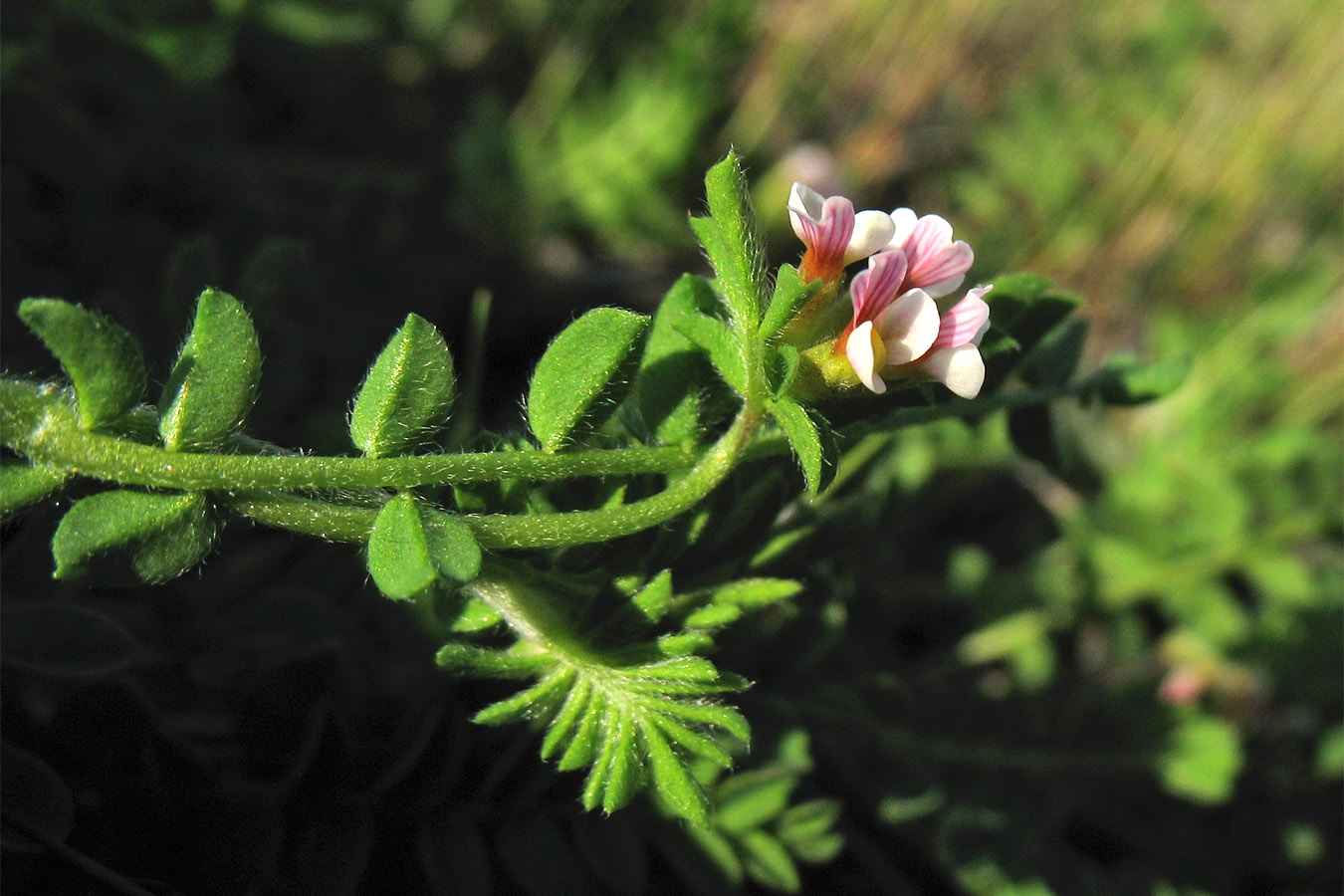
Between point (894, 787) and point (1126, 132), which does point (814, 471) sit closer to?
point (894, 787)

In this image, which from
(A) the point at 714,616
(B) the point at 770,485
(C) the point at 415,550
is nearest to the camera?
(C) the point at 415,550

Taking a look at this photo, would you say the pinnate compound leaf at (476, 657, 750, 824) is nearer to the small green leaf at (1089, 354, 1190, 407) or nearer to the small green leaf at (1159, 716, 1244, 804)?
the small green leaf at (1089, 354, 1190, 407)

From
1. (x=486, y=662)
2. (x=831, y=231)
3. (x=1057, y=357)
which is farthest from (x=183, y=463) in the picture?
(x=1057, y=357)

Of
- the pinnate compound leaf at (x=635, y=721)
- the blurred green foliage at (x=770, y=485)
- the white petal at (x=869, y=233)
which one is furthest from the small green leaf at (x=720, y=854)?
the white petal at (x=869, y=233)

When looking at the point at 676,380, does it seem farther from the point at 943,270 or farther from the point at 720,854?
the point at 720,854

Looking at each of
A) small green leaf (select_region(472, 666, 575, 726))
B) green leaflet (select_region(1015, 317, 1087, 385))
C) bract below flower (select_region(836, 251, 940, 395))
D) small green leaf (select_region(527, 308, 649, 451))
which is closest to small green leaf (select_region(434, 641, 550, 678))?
small green leaf (select_region(472, 666, 575, 726))

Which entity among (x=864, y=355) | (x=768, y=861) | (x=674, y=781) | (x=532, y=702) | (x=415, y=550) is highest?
(x=864, y=355)
